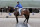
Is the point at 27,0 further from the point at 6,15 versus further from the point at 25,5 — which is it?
the point at 6,15

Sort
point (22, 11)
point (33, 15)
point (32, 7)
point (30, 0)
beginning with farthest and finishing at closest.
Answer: point (30, 0) → point (32, 7) → point (33, 15) → point (22, 11)

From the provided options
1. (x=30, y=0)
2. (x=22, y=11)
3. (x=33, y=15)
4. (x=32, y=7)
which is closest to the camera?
(x=22, y=11)

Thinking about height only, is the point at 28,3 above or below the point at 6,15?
above

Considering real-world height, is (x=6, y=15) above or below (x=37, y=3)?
below

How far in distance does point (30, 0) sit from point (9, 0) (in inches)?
113

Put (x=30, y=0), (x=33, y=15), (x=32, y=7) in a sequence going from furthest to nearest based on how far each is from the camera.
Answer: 1. (x=30, y=0)
2. (x=32, y=7)
3. (x=33, y=15)

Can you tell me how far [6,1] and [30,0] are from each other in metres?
3.30

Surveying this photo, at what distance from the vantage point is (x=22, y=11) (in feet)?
25.8

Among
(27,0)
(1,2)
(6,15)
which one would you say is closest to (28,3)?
(27,0)

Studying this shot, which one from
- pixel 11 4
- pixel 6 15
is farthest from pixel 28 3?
pixel 6 15

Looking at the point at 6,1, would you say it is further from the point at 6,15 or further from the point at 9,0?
the point at 6,15

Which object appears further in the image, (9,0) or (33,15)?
(9,0)

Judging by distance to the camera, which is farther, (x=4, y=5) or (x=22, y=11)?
(x=4, y=5)

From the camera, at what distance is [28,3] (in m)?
15.7
